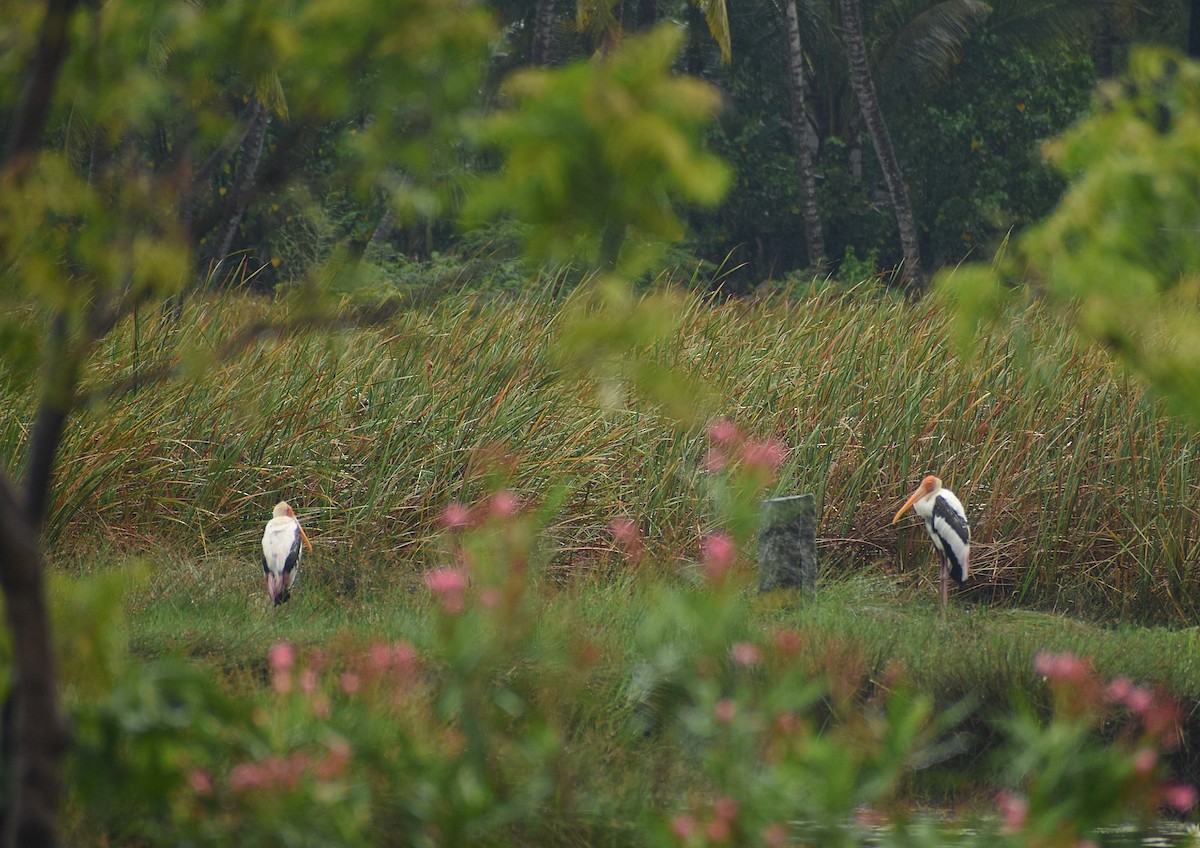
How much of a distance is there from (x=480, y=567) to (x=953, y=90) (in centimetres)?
2493

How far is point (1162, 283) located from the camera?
3402 millimetres

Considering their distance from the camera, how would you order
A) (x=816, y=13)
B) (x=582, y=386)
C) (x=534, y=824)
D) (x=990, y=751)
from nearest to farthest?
(x=534, y=824), (x=990, y=751), (x=582, y=386), (x=816, y=13)

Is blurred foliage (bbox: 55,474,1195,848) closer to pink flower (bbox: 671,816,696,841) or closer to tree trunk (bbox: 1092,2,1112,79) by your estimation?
pink flower (bbox: 671,816,696,841)

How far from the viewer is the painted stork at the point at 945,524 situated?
8844mm

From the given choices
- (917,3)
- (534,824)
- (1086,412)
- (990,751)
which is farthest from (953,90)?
(534,824)

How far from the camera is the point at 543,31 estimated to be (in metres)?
19.6

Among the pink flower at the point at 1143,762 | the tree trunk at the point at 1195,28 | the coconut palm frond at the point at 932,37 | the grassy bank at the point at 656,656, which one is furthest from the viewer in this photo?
the coconut palm frond at the point at 932,37

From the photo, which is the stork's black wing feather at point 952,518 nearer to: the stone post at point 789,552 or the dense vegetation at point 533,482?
the dense vegetation at point 533,482

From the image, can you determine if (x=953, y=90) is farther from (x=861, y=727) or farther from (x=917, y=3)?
(x=861, y=727)

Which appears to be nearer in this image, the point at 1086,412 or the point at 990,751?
the point at 990,751

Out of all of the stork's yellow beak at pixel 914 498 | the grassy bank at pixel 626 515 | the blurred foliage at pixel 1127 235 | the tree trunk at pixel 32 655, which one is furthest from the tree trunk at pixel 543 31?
the tree trunk at pixel 32 655

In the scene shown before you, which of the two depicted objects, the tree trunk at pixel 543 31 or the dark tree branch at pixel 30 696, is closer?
the dark tree branch at pixel 30 696

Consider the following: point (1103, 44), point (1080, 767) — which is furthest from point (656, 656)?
point (1103, 44)

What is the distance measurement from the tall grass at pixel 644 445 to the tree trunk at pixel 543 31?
9404 millimetres
